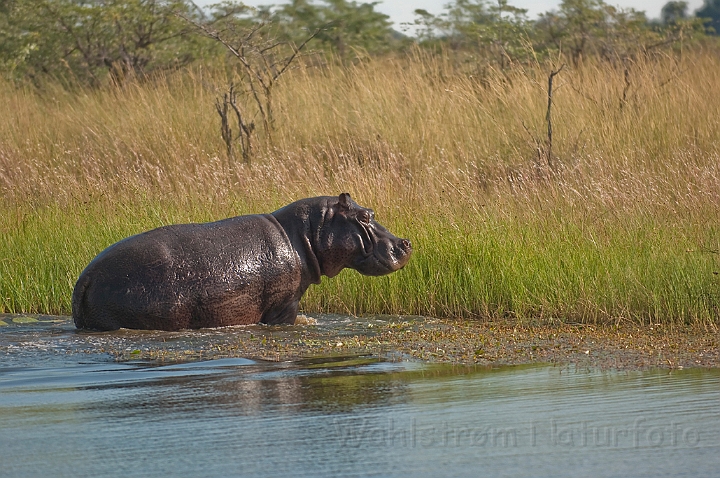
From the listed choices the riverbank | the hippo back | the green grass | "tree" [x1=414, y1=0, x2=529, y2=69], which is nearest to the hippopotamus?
the hippo back

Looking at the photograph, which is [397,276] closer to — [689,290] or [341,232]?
[341,232]

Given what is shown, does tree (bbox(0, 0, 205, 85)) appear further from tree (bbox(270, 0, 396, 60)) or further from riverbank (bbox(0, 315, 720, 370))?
riverbank (bbox(0, 315, 720, 370))

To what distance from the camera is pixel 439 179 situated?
10.8 m

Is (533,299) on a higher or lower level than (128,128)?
lower

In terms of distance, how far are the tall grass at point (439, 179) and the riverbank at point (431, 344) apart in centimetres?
49

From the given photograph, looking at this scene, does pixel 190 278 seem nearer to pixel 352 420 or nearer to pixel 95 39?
pixel 352 420

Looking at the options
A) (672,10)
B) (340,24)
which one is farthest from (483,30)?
(672,10)

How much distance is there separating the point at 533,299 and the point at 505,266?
1.02ft

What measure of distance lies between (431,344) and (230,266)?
1.32m

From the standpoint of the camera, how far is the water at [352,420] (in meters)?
3.51

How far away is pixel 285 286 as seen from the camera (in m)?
7.07

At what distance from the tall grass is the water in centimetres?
224

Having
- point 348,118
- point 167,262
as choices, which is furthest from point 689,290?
point 348,118

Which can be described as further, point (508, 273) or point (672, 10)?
point (672, 10)
